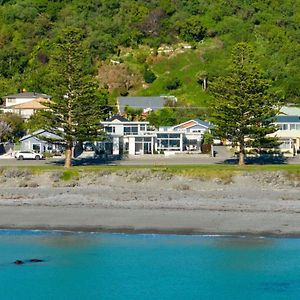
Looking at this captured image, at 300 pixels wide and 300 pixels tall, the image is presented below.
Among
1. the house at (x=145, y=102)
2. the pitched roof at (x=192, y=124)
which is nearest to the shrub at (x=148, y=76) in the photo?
the house at (x=145, y=102)

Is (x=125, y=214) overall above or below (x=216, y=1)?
below

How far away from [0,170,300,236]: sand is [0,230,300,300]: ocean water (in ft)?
4.09

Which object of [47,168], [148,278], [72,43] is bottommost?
[148,278]

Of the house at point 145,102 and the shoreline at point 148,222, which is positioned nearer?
the shoreline at point 148,222

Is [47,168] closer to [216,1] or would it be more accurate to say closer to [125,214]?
[125,214]

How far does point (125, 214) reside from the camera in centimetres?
3547

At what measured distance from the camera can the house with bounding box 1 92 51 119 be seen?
72.9m

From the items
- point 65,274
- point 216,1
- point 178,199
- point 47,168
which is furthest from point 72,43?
point 216,1

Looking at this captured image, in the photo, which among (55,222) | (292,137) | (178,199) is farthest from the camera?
(292,137)

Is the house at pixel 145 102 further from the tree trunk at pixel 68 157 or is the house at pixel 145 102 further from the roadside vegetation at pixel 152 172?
the roadside vegetation at pixel 152 172

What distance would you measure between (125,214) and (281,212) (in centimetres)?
592

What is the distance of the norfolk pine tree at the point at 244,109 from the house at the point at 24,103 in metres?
23.2

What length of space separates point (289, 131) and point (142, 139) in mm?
9980

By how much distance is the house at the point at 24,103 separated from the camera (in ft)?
239
